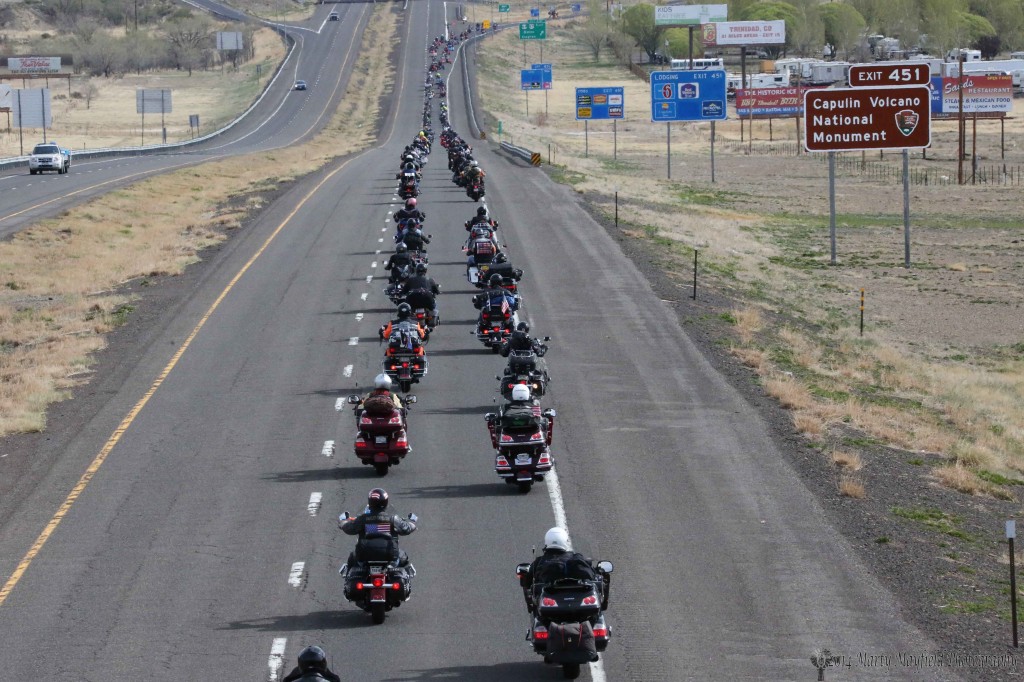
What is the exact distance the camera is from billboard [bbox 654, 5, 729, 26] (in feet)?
528

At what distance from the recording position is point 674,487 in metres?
20.0

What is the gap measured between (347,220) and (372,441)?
3389 centimetres

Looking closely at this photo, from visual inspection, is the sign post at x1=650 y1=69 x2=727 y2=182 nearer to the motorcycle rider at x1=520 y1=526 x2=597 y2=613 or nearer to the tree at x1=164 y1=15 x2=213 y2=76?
the motorcycle rider at x1=520 y1=526 x2=597 y2=613

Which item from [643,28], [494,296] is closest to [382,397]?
[494,296]

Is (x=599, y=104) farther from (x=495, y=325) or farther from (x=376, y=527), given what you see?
(x=376, y=527)

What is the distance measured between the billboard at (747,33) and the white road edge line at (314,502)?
A: 136881mm

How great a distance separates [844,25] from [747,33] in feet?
161

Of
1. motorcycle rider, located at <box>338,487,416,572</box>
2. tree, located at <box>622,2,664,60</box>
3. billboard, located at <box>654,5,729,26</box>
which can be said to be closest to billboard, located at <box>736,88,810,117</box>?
billboard, located at <box>654,5,729,26</box>

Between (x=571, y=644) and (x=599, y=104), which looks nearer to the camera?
(x=571, y=644)

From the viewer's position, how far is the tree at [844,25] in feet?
638

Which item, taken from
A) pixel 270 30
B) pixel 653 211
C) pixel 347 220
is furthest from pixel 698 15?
pixel 347 220

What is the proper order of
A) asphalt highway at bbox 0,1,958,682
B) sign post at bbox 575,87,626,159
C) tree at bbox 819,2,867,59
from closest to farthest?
1. asphalt highway at bbox 0,1,958,682
2. sign post at bbox 575,87,626,159
3. tree at bbox 819,2,867,59

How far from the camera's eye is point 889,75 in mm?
49625

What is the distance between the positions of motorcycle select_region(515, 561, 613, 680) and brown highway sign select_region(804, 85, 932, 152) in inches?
1503
